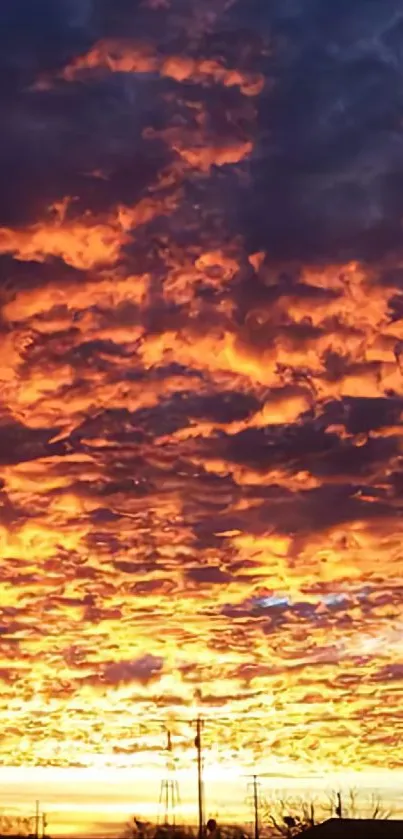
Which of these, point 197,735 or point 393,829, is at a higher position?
point 197,735

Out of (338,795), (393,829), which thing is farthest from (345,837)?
(338,795)

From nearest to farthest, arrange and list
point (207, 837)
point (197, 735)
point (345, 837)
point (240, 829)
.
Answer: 1. point (345, 837)
2. point (197, 735)
3. point (207, 837)
4. point (240, 829)

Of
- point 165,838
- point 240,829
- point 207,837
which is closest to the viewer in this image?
point 207,837

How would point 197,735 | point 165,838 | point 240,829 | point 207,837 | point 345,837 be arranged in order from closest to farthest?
point 345,837
point 197,735
point 207,837
point 165,838
point 240,829

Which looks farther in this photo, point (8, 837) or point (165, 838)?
point (8, 837)

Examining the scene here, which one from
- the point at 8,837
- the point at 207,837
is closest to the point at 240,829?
the point at 207,837

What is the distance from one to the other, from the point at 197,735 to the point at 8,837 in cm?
3540

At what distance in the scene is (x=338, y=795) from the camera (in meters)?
103

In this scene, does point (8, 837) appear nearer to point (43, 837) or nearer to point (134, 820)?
point (43, 837)

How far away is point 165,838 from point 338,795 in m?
16.9

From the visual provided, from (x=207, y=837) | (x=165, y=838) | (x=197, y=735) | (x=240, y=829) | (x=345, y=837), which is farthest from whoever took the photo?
(x=240, y=829)

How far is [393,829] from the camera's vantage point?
255ft

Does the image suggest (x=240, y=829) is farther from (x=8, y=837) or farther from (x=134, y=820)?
(x=8, y=837)

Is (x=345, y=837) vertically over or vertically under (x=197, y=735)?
under
